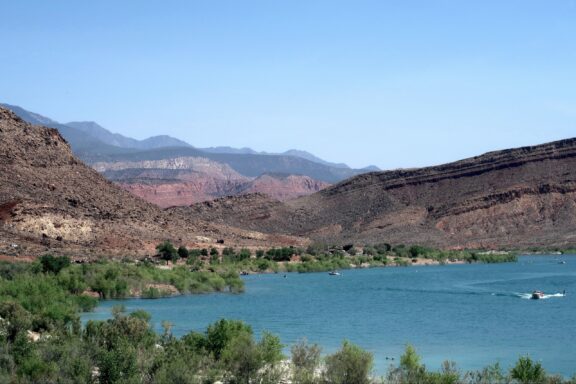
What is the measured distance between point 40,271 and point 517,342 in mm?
29804

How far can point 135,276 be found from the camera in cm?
6019

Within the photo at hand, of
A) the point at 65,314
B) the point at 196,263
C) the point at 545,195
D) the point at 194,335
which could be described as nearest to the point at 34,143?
the point at 196,263

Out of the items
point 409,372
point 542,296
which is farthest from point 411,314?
point 409,372

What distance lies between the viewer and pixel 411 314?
165 feet

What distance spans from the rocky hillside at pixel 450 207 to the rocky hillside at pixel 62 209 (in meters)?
45.9

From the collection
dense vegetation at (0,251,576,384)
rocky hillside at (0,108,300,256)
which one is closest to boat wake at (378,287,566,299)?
rocky hillside at (0,108,300,256)

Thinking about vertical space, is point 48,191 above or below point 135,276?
above

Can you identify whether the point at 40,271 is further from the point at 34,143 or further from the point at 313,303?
the point at 34,143

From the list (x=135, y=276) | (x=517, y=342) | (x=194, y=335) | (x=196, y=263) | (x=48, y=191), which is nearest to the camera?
(x=194, y=335)

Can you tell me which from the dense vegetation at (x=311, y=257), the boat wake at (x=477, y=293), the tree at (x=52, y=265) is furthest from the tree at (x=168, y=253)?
the tree at (x=52, y=265)

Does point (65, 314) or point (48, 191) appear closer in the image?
point (65, 314)

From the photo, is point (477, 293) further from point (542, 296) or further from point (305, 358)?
point (305, 358)

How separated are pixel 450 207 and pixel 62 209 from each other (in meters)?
77.1

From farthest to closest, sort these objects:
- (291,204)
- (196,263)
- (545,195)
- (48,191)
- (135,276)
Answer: (291,204), (545,195), (48,191), (196,263), (135,276)
